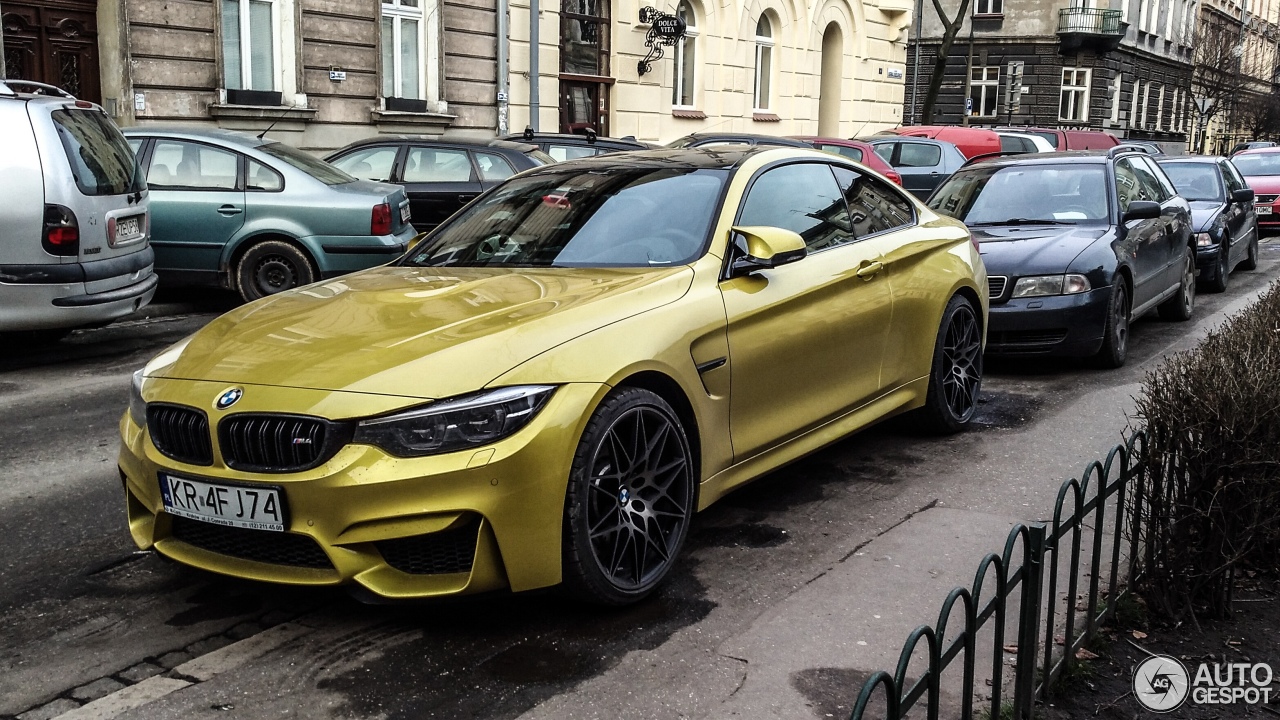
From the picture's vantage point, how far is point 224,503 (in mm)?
3730

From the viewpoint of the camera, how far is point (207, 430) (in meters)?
3.79

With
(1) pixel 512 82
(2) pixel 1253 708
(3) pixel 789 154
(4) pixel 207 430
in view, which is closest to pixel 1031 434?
(3) pixel 789 154

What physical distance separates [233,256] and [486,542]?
8033 mm

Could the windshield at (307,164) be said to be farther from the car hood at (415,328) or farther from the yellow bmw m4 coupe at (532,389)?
the car hood at (415,328)

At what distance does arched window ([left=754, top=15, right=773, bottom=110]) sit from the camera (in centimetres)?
2820

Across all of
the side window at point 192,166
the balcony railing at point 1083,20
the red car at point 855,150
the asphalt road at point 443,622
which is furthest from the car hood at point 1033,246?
the balcony railing at point 1083,20

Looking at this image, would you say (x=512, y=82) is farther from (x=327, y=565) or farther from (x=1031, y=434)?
(x=327, y=565)

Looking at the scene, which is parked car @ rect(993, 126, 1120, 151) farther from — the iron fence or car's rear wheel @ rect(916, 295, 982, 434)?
the iron fence

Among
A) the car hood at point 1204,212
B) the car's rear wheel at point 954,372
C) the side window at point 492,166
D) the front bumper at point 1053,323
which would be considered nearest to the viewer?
the car's rear wheel at point 954,372

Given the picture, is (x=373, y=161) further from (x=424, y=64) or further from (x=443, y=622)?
(x=443, y=622)

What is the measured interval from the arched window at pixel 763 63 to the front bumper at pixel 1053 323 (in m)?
20.5

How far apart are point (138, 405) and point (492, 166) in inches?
363

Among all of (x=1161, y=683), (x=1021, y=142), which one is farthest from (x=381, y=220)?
(x=1021, y=142)

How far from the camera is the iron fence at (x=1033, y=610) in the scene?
9.09 feet
